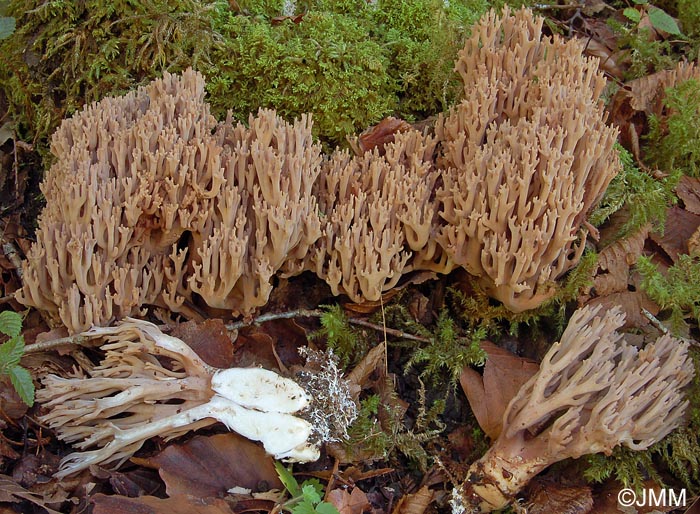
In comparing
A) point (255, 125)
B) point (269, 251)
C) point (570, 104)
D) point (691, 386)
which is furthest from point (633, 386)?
point (255, 125)

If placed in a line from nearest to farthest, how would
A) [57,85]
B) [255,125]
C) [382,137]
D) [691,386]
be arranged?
1. [691,386]
2. [255,125]
3. [382,137]
4. [57,85]

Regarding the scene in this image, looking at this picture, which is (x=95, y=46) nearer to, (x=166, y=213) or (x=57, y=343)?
(x=166, y=213)

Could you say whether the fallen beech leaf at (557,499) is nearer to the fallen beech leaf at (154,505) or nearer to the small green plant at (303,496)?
the small green plant at (303,496)

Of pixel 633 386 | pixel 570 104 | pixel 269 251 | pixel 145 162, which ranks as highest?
pixel 570 104

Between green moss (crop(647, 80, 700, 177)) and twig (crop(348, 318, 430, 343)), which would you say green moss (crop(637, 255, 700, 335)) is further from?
twig (crop(348, 318, 430, 343))

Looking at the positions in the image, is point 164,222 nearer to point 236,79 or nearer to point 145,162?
point 145,162

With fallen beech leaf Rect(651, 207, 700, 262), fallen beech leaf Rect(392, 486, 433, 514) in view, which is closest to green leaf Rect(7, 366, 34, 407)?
fallen beech leaf Rect(392, 486, 433, 514)
